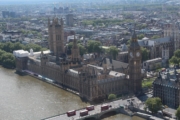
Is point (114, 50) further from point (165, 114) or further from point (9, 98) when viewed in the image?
point (165, 114)

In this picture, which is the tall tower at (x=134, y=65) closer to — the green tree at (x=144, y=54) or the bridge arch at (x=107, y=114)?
the bridge arch at (x=107, y=114)

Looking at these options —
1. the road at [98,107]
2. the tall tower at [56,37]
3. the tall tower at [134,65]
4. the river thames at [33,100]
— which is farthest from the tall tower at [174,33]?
the road at [98,107]

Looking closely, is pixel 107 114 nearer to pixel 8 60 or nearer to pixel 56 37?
pixel 56 37

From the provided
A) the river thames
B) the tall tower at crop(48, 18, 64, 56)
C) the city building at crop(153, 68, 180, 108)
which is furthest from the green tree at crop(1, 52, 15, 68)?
the city building at crop(153, 68, 180, 108)

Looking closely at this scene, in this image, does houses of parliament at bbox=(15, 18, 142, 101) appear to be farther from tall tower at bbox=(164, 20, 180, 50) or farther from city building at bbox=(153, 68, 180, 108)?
tall tower at bbox=(164, 20, 180, 50)

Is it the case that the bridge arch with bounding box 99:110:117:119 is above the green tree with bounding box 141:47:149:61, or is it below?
below

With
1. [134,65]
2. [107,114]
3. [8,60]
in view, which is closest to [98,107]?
[107,114]
